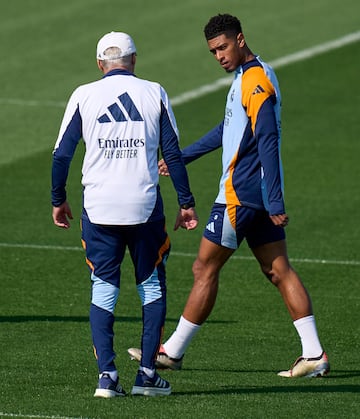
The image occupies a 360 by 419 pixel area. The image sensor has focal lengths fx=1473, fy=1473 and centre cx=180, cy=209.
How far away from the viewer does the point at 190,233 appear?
16203 millimetres

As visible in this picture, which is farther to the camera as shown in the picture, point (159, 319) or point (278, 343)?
point (278, 343)

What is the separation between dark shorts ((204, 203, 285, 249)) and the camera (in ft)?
33.0

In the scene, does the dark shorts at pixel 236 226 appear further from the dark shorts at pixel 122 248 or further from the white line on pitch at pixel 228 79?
the white line on pitch at pixel 228 79

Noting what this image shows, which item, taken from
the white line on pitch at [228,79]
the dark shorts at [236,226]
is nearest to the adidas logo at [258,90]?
the dark shorts at [236,226]

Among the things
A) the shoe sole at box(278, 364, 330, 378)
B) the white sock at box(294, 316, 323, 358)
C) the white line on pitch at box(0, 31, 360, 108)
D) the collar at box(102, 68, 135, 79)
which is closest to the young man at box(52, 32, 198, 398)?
the collar at box(102, 68, 135, 79)

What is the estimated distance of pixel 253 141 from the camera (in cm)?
993

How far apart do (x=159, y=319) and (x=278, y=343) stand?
2.44 metres

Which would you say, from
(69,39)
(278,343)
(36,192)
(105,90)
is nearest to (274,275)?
(278,343)

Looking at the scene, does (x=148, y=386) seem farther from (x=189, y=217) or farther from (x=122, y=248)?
(x=189, y=217)

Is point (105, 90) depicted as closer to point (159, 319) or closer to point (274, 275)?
point (159, 319)

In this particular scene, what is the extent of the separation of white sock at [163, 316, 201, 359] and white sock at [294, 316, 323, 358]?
0.73 m

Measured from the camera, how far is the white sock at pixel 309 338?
33.4ft

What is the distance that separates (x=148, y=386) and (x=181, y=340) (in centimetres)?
129

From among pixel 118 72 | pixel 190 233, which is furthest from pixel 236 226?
pixel 190 233
